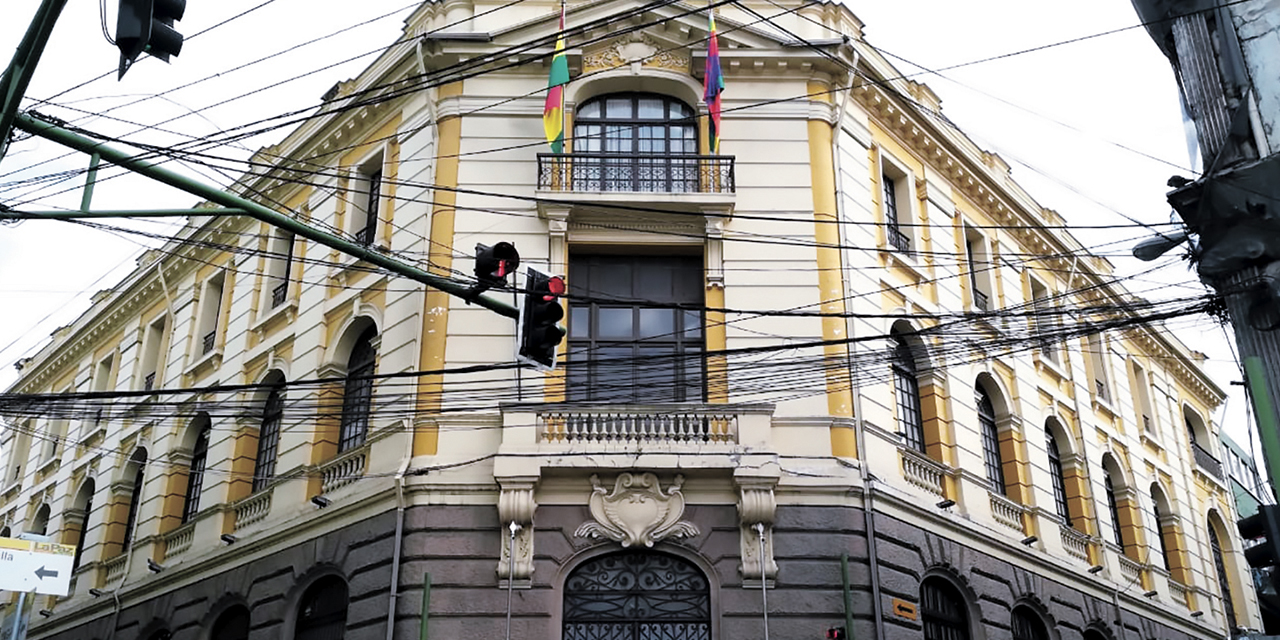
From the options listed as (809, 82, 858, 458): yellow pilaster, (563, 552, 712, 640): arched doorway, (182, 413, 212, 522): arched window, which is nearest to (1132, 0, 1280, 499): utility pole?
(809, 82, 858, 458): yellow pilaster

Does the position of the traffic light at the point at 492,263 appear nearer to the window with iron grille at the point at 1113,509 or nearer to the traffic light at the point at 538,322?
the traffic light at the point at 538,322

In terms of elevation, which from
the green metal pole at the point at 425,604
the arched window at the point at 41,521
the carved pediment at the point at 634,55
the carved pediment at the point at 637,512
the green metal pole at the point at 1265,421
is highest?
the carved pediment at the point at 634,55

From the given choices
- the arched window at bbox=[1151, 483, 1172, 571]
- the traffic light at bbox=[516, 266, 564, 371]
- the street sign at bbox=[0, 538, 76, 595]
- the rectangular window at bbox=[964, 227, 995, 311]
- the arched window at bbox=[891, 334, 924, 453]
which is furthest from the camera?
the arched window at bbox=[1151, 483, 1172, 571]

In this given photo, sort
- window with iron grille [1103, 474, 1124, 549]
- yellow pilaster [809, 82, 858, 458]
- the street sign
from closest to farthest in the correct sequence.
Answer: the street sign < yellow pilaster [809, 82, 858, 458] < window with iron grille [1103, 474, 1124, 549]

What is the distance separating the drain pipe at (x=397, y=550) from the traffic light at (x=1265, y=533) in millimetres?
11539

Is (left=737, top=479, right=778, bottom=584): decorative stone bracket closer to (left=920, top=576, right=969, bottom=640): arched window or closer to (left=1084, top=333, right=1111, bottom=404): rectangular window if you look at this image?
(left=920, top=576, right=969, bottom=640): arched window

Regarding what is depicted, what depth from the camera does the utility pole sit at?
39.4ft

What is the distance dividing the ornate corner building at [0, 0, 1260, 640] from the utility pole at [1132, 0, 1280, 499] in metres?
1.69

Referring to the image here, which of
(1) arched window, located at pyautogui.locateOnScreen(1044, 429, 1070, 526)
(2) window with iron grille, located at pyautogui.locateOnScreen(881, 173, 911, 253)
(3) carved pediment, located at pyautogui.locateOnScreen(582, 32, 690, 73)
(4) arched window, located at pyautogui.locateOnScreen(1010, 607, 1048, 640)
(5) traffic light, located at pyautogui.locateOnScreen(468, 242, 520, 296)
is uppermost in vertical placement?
(3) carved pediment, located at pyautogui.locateOnScreen(582, 32, 690, 73)

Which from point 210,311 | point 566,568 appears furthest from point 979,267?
point 210,311

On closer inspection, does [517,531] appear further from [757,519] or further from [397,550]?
[757,519]

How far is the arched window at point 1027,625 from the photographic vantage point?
66.7ft

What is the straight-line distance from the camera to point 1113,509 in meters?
26.8

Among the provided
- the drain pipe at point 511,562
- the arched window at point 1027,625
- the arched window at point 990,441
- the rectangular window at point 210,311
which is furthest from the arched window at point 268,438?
the arched window at point 1027,625
